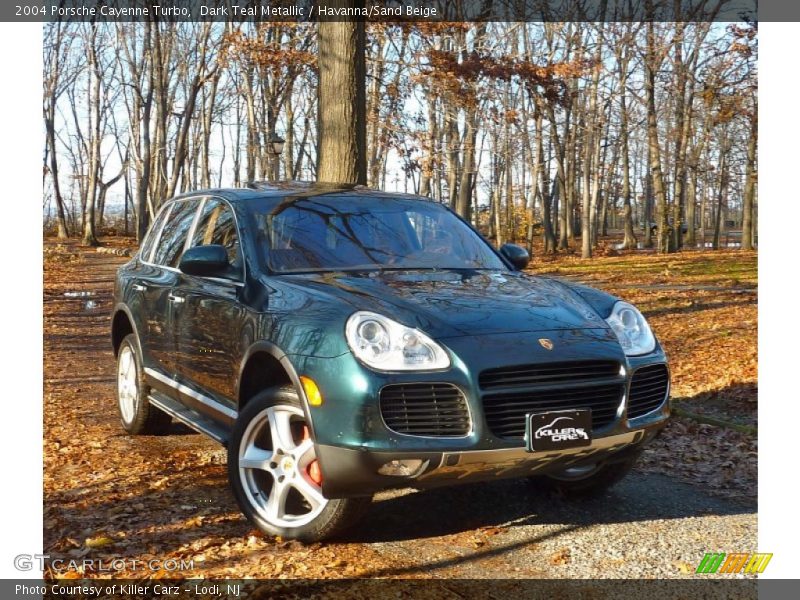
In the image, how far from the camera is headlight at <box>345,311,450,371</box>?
12.9 ft

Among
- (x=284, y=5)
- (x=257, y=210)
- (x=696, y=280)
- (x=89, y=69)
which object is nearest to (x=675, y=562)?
(x=257, y=210)

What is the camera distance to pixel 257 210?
539 cm

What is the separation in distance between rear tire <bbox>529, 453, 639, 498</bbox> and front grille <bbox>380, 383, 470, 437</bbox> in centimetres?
133

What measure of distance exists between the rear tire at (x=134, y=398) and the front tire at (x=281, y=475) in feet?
7.28

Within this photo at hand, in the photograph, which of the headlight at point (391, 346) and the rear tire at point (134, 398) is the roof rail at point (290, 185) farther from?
the headlight at point (391, 346)

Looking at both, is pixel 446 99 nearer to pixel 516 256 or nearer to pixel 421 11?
pixel 421 11

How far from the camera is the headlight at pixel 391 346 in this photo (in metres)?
3.94

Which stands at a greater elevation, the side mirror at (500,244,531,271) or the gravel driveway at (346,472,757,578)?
the side mirror at (500,244,531,271)

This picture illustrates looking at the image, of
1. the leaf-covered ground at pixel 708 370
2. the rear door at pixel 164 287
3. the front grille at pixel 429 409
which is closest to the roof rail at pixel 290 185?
the rear door at pixel 164 287

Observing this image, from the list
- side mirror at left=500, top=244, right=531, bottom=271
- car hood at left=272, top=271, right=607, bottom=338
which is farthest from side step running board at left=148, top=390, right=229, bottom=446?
side mirror at left=500, top=244, right=531, bottom=271

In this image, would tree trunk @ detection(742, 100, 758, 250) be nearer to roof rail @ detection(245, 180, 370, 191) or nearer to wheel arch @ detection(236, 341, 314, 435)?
roof rail @ detection(245, 180, 370, 191)

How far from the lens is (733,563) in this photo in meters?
4.27

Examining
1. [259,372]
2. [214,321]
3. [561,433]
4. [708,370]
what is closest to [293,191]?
[214,321]

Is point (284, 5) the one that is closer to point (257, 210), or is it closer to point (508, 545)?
point (257, 210)
